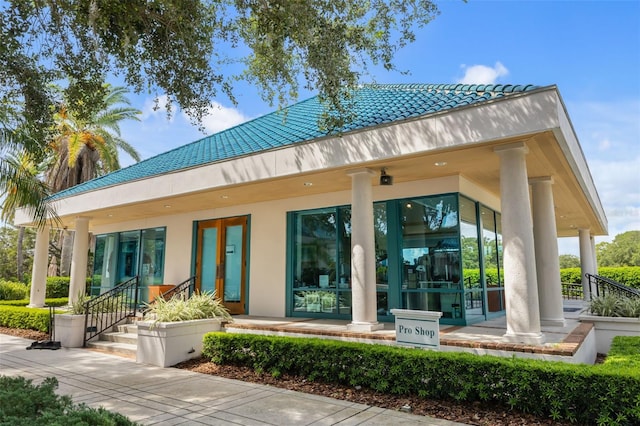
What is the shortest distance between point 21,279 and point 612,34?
→ 3536 centimetres

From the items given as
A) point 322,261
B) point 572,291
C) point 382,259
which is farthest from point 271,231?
point 572,291

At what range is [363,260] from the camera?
23.8 ft

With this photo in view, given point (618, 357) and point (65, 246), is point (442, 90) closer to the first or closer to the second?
point (618, 357)

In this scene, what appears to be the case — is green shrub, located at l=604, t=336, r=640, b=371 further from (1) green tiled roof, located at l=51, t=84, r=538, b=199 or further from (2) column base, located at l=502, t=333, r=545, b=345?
(1) green tiled roof, located at l=51, t=84, r=538, b=199

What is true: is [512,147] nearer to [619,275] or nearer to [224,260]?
[224,260]

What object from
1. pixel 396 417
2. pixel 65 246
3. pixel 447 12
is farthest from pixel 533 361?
pixel 65 246

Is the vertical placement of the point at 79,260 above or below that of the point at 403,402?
above

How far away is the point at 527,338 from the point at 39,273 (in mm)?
14768

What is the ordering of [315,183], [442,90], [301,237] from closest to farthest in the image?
1. [442,90]
2. [315,183]
3. [301,237]

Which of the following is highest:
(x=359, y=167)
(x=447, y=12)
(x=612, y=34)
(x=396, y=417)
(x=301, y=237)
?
(x=612, y=34)

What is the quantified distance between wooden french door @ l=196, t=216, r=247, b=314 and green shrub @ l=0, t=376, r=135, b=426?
6957 millimetres

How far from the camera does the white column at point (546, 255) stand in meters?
8.09

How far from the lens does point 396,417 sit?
4719 mm

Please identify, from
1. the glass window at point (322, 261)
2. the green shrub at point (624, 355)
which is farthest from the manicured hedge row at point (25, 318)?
the green shrub at point (624, 355)
